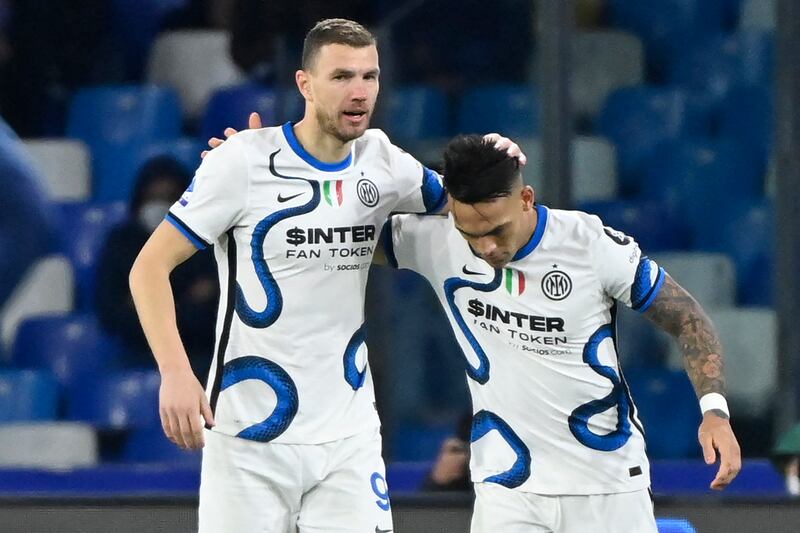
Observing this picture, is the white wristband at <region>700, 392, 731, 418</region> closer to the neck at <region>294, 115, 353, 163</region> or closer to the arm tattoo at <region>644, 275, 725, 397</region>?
the arm tattoo at <region>644, 275, 725, 397</region>

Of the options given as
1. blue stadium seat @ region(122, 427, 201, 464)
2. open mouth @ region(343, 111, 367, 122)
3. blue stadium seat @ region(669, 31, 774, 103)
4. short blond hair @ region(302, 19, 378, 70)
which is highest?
blue stadium seat @ region(669, 31, 774, 103)

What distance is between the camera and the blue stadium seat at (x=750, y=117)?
17.4 feet

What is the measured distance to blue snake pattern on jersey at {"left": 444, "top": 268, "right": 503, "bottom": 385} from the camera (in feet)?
11.5

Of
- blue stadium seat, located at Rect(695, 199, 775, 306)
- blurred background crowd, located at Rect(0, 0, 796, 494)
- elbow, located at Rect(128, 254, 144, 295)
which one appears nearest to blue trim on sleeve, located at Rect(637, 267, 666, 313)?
elbow, located at Rect(128, 254, 144, 295)

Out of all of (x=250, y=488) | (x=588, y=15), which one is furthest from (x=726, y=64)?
(x=250, y=488)

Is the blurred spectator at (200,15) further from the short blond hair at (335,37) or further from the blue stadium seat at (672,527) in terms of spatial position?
the blue stadium seat at (672,527)

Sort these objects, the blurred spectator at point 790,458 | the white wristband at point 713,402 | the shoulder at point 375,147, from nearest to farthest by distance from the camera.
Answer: the white wristband at point 713,402
the shoulder at point 375,147
the blurred spectator at point 790,458

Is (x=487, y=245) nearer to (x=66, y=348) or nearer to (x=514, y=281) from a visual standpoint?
(x=514, y=281)

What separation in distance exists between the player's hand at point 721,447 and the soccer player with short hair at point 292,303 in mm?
717

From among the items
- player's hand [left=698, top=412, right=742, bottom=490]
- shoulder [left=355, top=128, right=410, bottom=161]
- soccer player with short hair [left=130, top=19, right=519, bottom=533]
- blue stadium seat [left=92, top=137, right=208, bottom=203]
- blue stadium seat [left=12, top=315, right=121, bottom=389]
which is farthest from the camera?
blue stadium seat [left=92, top=137, right=208, bottom=203]

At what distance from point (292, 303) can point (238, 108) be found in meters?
2.12

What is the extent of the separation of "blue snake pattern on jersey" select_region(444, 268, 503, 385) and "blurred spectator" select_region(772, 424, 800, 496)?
1810 mm

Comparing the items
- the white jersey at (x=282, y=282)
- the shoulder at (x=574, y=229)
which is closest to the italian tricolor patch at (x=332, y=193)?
the white jersey at (x=282, y=282)

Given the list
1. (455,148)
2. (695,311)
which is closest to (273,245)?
(455,148)
